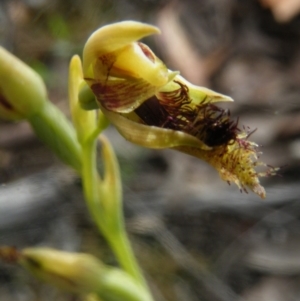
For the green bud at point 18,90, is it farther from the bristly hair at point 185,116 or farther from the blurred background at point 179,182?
the blurred background at point 179,182

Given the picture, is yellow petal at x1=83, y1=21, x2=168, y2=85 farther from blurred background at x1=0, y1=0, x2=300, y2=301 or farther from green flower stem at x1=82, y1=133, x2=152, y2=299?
blurred background at x1=0, y1=0, x2=300, y2=301

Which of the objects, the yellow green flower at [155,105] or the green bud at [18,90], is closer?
the yellow green flower at [155,105]

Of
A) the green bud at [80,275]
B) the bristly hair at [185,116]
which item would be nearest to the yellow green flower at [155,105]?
the bristly hair at [185,116]

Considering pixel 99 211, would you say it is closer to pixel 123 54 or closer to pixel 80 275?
pixel 80 275

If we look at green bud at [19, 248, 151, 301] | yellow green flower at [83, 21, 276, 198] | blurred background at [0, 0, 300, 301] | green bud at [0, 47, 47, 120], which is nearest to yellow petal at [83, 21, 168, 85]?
yellow green flower at [83, 21, 276, 198]

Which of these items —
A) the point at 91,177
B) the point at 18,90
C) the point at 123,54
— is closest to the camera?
the point at 123,54

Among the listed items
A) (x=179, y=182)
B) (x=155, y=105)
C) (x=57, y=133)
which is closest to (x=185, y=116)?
(x=155, y=105)

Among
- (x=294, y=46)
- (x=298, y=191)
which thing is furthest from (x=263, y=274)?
(x=294, y=46)
